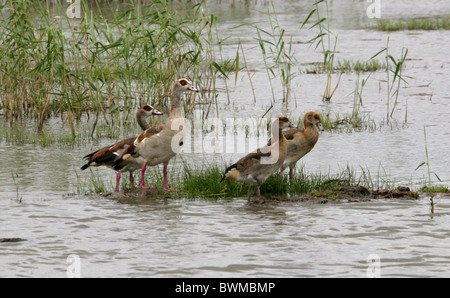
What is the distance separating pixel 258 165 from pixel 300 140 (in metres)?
1.47

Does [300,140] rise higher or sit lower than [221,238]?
higher

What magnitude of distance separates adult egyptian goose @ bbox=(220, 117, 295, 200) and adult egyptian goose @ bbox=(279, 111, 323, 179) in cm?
82

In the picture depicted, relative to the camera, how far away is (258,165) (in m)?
9.12

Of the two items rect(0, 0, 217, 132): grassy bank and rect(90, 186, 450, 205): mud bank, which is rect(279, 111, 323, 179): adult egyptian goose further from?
rect(0, 0, 217, 132): grassy bank

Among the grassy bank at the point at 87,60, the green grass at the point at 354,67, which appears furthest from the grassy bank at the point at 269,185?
the green grass at the point at 354,67

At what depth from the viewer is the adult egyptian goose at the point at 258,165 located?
29.9 feet

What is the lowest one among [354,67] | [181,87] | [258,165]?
[258,165]

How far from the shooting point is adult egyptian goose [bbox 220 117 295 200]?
9.12 meters

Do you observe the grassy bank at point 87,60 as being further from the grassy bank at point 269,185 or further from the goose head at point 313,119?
the grassy bank at point 269,185

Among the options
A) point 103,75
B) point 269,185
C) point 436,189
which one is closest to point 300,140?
point 269,185

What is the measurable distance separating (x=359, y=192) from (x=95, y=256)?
136 inches

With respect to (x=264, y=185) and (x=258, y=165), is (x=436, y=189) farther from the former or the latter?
Result: (x=258, y=165)

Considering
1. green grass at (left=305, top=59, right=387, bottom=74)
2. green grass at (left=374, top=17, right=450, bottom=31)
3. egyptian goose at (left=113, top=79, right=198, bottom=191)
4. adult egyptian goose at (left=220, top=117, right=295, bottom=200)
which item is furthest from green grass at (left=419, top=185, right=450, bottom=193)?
green grass at (left=374, top=17, right=450, bottom=31)

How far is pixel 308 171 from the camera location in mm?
10445
